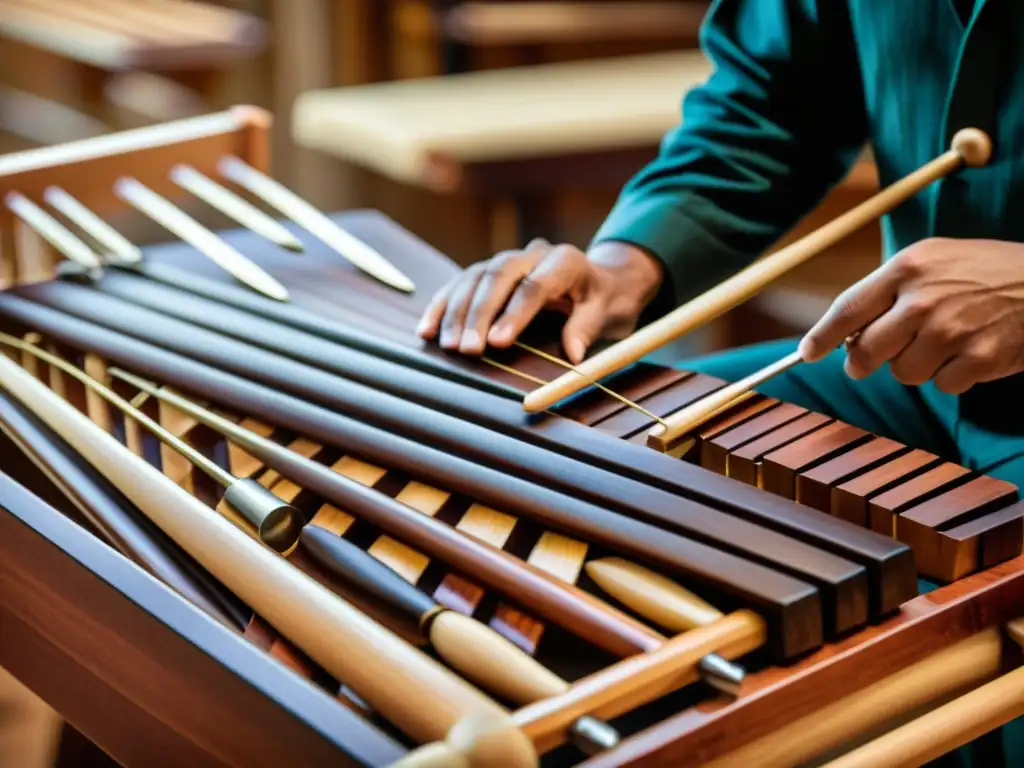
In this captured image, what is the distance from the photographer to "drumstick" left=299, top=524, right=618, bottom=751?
75 cm

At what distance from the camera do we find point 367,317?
1293mm

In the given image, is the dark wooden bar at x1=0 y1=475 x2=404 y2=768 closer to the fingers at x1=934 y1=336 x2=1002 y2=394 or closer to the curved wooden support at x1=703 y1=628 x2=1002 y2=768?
the curved wooden support at x1=703 y1=628 x2=1002 y2=768

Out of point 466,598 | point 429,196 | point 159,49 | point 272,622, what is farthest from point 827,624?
point 429,196

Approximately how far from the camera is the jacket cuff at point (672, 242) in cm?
142

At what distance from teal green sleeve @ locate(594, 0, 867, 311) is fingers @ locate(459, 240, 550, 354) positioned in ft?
0.61

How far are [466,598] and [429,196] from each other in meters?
3.33

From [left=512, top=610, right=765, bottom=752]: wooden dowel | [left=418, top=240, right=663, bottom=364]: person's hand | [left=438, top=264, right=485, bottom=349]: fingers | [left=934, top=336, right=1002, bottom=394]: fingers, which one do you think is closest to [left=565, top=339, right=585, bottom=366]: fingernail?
[left=418, top=240, right=663, bottom=364]: person's hand

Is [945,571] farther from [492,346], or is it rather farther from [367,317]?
[367,317]

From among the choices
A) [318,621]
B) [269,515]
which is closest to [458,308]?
[269,515]

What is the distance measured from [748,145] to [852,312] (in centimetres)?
54

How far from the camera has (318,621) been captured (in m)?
0.82

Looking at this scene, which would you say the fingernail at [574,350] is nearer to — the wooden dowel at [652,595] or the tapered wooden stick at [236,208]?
the wooden dowel at [652,595]

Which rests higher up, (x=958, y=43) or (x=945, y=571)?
(x=958, y=43)

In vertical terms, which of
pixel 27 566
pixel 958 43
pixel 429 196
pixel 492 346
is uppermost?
pixel 958 43
